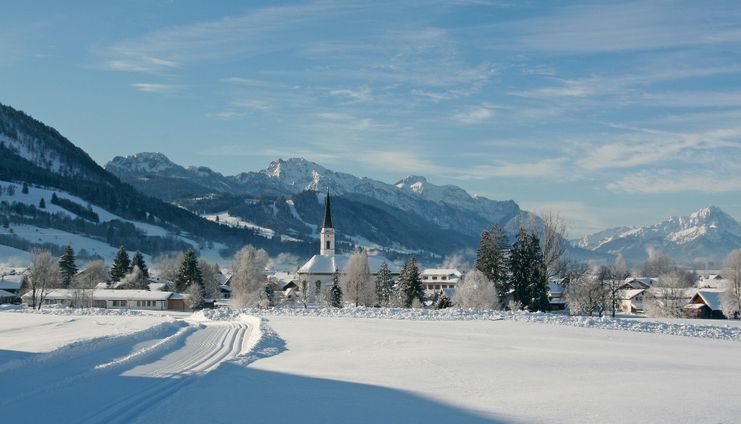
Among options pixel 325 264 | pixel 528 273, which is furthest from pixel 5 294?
pixel 528 273

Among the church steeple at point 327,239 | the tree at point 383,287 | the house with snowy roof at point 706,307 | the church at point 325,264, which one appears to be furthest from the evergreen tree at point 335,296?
the church steeple at point 327,239

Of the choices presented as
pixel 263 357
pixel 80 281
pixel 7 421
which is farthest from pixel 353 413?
pixel 80 281

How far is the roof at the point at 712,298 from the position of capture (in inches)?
3888

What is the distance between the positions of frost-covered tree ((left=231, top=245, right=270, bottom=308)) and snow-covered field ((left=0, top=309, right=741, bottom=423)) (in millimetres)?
64502

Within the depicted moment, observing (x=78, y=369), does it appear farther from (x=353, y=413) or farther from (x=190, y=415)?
(x=353, y=413)

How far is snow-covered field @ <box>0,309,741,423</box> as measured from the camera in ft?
55.4

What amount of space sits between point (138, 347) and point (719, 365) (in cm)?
2338

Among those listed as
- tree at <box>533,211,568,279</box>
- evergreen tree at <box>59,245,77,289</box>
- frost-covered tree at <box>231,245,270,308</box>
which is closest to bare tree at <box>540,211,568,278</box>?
tree at <box>533,211,568,279</box>

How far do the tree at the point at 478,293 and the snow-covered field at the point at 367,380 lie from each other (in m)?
41.5

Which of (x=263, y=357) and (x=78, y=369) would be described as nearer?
(x=78, y=369)

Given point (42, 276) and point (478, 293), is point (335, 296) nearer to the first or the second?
point (478, 293)

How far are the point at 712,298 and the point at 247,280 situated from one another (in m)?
63.5

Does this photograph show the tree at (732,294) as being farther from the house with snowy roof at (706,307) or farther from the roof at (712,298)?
the house with snowy roof at (706,307)

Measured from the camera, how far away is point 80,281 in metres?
116
